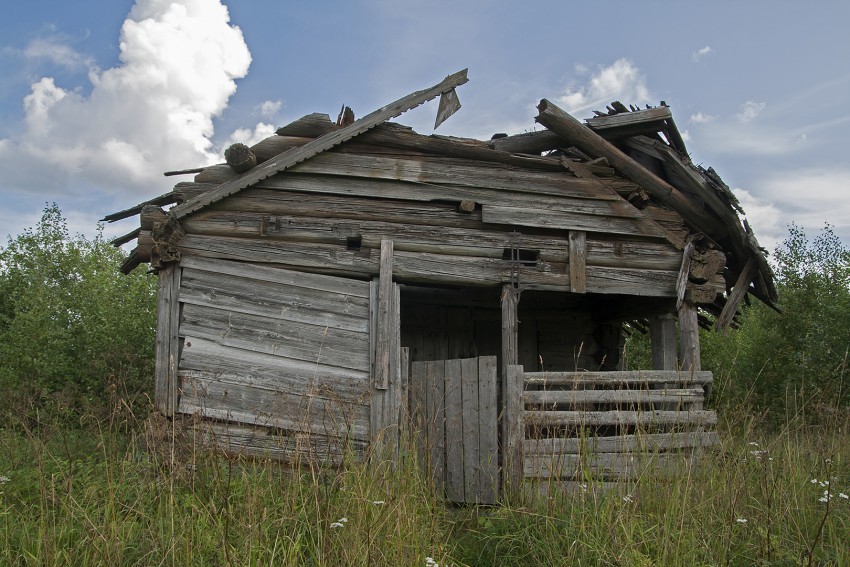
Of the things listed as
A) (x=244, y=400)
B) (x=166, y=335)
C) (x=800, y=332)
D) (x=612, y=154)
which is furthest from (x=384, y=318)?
(x=800, y=332)

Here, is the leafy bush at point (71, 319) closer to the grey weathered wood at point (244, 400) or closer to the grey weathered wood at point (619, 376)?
the grey weathered wood at point (244, 400)

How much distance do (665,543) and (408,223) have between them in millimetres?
4926

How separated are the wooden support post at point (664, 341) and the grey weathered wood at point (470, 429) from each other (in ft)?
9.12

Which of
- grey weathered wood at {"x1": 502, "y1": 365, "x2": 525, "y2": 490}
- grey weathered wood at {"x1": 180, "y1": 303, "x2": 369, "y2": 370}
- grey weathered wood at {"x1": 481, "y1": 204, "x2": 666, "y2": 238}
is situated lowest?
grey weathered wood at {"x1": 502, "y1": 365, "x2": 525, "y2": 490}

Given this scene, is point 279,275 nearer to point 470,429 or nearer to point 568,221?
point 470,429

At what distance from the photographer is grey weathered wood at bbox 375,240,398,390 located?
7.14 m

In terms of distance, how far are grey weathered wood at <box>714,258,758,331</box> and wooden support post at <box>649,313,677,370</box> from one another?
606mm

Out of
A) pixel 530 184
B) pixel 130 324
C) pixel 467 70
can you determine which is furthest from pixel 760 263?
pixel 130 324

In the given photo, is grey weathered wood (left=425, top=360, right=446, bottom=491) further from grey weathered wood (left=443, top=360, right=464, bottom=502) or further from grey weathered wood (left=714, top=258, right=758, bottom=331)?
grey weathered wood (left=714, top=258, right=758, bottom=331)

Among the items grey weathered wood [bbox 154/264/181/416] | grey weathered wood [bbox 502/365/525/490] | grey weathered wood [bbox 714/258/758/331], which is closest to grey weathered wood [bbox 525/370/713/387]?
grey weathered wood [bbox 502/365/525/490]

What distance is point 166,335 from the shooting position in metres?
7.07

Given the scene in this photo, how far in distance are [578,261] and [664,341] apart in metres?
1.69

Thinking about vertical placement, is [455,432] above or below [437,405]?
below

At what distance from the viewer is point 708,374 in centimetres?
698
